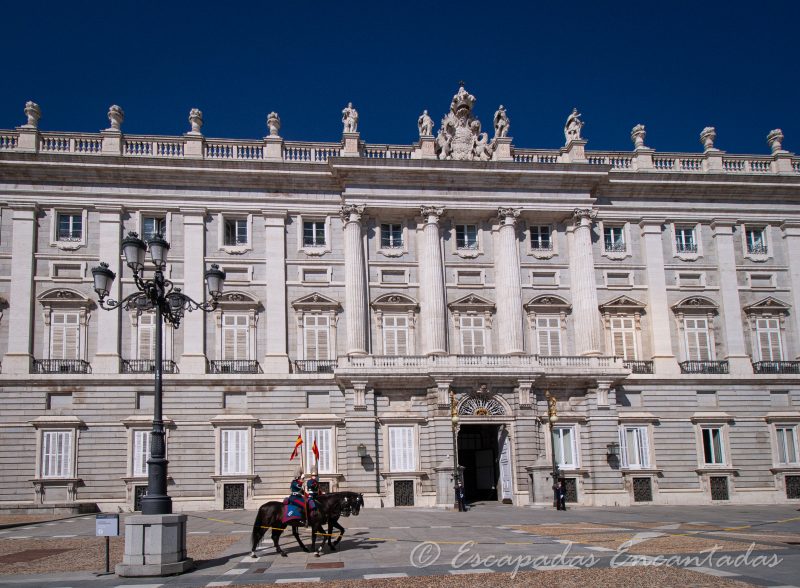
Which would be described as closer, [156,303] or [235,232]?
[156,303]

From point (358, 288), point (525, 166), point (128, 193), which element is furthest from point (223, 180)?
point (525, 166)

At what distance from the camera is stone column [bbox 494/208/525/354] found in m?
39.3

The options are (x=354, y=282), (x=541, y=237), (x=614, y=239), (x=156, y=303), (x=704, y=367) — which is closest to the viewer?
(x=156, y=303)

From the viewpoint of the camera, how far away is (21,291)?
121ft

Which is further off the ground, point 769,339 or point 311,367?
point 769,339

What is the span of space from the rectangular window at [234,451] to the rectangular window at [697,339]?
23.5 meters

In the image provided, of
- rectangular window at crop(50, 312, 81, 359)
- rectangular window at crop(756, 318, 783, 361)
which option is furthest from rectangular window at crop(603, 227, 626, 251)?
rectangular window at crop(50, 312, 81, 359)

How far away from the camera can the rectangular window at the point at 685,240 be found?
42719 millimetres

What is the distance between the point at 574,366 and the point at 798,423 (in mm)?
12956

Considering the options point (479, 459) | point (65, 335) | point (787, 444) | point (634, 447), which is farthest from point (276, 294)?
point (787, 444)

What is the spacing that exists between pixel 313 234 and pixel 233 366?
8.13 m

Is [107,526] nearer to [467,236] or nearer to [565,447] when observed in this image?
[565,447]

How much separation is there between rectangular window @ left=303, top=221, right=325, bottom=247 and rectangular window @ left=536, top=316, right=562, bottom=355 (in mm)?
12242

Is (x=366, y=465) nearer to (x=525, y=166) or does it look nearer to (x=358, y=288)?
(x=358, y=288)
